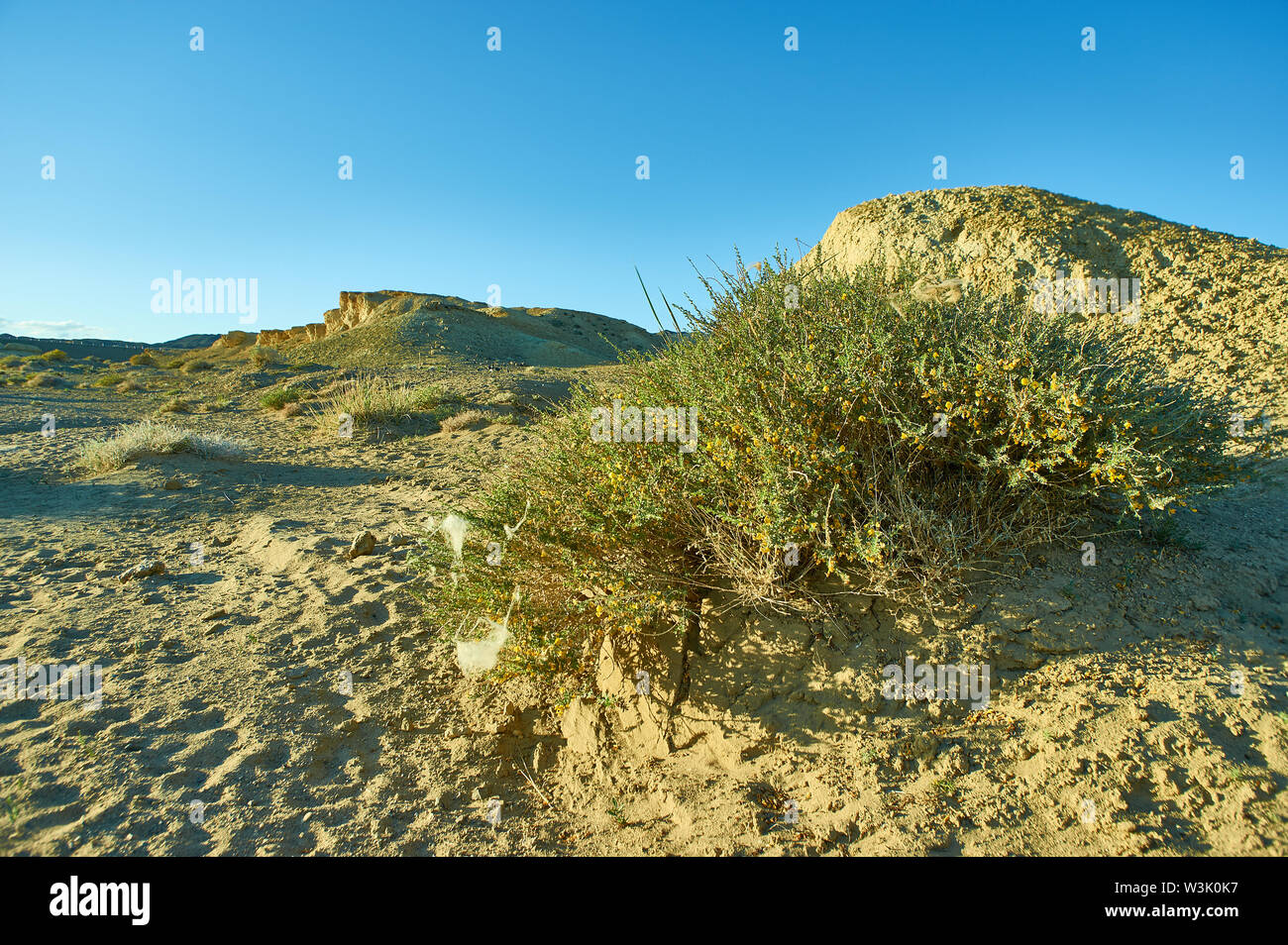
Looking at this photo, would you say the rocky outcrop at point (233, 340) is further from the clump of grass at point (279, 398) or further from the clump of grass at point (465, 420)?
the clump of grass at point (465, 420)

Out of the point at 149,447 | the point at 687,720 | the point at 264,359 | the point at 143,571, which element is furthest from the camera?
the point at 264,359

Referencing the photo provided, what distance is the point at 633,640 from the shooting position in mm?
3371

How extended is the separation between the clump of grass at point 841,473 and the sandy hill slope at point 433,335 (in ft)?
37.8

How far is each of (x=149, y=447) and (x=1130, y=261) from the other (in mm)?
10632

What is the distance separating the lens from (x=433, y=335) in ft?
69.8

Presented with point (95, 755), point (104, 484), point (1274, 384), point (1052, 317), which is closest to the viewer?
point (95, 755)

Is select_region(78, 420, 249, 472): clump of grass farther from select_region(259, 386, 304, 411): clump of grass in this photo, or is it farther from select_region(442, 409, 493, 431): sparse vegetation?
select_region(259, 386, 304, 411): clump of grass

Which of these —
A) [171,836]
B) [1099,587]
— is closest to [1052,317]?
[1099,587]

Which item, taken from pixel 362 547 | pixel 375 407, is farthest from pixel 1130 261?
pixel 375 407

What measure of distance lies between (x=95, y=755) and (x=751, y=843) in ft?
9.94

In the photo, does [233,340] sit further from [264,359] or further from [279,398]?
[279,398]

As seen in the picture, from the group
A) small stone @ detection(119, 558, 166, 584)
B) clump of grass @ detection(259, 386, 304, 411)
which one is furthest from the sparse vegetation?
small stone @ detection(119, 558, 166, 584)

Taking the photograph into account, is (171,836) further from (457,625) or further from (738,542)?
(738,542)

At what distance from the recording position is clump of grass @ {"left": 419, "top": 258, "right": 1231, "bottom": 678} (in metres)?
2.82
